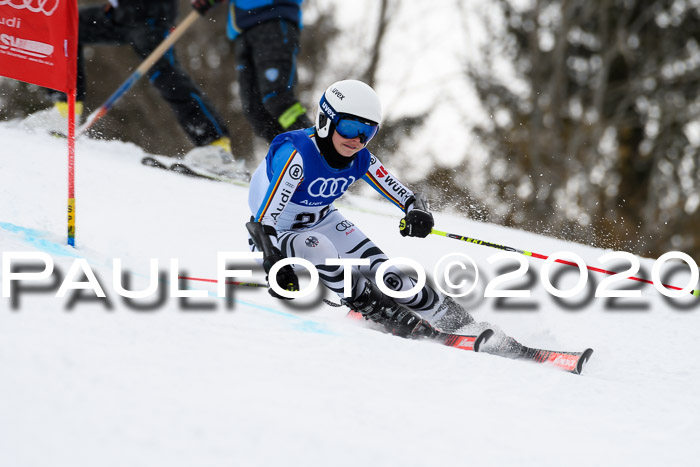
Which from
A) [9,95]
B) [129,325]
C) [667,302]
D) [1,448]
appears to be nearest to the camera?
[1,448]

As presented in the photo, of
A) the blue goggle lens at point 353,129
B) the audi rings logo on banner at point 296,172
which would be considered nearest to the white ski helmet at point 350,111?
the blue goggle lens at point 353,129

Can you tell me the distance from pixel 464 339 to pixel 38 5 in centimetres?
252

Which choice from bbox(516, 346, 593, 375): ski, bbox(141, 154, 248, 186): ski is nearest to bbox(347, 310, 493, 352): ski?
bbox(516, 346, 593, 375): ski

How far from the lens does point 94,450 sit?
5.13 ft

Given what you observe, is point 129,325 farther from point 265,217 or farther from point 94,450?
A: point 265,217

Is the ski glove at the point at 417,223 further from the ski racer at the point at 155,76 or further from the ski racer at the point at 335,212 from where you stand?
the ski racer at the point at 155,76

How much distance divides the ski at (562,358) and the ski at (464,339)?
239mm

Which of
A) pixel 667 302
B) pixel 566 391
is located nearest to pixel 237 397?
pixel 566 391

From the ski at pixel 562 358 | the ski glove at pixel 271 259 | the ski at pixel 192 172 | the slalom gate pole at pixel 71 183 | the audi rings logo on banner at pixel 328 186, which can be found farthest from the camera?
the ski at pixel 192 172

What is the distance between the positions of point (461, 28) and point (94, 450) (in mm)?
15968

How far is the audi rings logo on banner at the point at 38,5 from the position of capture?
3.48 meters

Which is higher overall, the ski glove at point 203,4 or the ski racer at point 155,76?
the ski glove at point 203,4

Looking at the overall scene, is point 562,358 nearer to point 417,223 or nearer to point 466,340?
point 466,340

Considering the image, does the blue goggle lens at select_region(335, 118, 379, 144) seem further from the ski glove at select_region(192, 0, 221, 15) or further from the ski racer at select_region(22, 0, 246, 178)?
the ski glove at select_region(192, 0, 221, 15)
